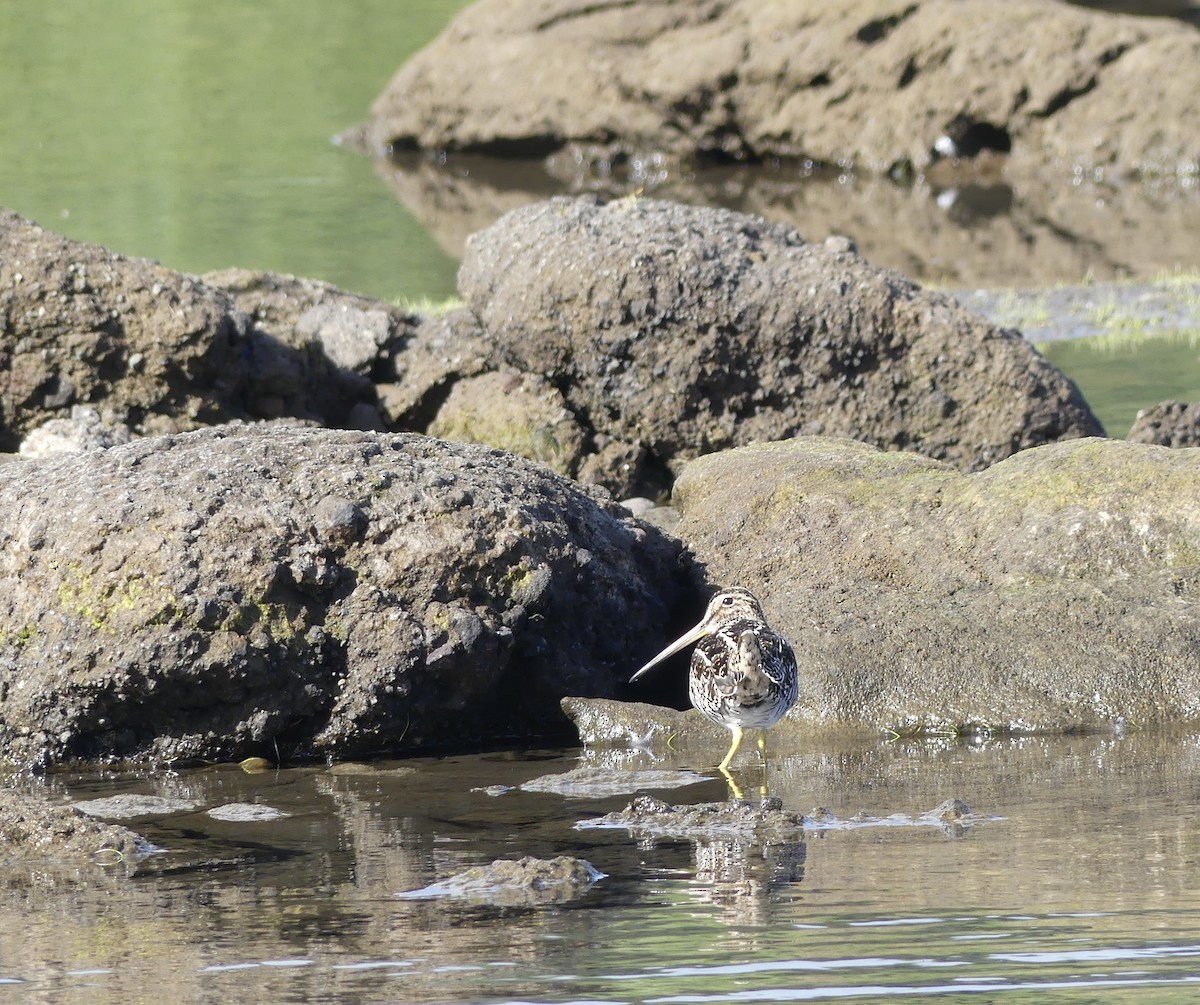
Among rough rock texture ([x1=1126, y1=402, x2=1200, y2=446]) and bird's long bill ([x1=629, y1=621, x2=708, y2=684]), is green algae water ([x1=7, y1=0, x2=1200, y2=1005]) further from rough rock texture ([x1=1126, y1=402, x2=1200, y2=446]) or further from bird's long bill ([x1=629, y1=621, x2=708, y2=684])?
rough rock texture ([x1=1126, y1=402, x2=1200, y2=446])

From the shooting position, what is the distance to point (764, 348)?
11492 millimetres

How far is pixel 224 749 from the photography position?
7777 millimetres

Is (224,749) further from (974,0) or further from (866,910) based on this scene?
(974,0)

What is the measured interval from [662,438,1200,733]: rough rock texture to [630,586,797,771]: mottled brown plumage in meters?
0.56

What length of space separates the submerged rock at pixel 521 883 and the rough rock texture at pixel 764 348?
606cm

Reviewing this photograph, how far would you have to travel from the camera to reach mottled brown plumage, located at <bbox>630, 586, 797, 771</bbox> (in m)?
7.16

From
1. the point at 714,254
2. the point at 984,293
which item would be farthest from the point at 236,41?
the point at 714,254

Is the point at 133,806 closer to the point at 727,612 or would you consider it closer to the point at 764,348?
the point at 727,612

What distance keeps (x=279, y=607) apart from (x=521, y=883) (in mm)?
2566

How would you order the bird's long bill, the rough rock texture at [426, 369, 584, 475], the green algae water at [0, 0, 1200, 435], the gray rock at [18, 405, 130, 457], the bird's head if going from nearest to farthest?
the bird's head
the bird's long bill
the gray rock at [18, 405, 130, 457]
the rough rock texture at [426, 369, 584, 475]
the green algae water at [0, 0, 1200, 435]

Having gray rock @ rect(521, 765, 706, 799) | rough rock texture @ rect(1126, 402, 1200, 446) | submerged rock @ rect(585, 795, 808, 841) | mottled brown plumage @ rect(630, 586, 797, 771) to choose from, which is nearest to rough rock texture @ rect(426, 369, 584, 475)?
rough rock texture @ rect(1126, 402, 1200, 446)

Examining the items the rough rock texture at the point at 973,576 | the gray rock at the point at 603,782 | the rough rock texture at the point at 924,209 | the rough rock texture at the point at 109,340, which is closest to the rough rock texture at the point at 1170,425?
the rough rock texture at the point at 973,576

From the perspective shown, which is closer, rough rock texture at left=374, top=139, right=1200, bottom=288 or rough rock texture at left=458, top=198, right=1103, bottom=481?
rough rock texture at left=458, top=198, right=1103, bottom=481

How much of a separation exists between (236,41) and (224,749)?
39440 mm
